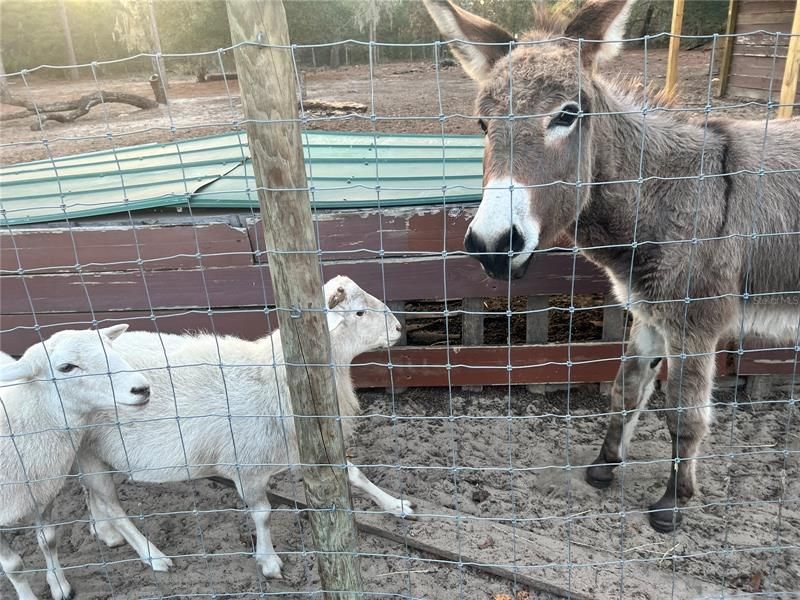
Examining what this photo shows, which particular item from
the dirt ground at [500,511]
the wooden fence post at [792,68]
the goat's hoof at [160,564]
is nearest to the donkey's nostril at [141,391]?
the dirt ground at [500,511]

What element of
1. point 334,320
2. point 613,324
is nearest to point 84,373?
point 334,320

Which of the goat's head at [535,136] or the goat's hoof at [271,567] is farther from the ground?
the goat's head at [535,136]

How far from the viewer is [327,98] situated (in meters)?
12.2

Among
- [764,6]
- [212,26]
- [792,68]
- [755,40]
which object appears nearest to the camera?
[792,68]

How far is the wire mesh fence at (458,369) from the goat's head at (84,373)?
0.01 meters

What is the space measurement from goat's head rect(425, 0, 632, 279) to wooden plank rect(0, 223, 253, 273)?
2044 millimetres

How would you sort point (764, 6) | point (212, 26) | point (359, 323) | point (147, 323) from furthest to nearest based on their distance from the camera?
point (212, 26), point (764, 6), point (147, 323), point (359, 323)

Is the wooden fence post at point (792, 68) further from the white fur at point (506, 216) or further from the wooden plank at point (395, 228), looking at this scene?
the white fur at point (506, 216)

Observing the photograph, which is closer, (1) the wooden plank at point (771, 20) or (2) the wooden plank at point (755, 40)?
(1) the wooden plank at point (771, 20)

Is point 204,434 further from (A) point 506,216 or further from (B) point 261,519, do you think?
(A) point 506,216

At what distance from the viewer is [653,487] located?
12.7 feet

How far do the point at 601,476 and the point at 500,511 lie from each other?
0.71 m

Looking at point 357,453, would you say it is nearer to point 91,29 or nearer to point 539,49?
point 539,49

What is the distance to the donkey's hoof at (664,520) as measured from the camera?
11.4 ft
